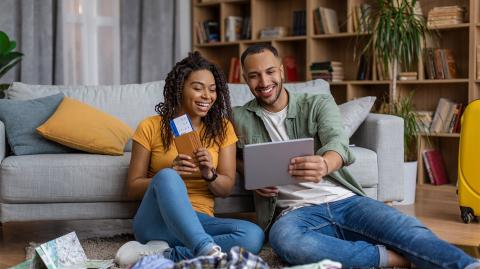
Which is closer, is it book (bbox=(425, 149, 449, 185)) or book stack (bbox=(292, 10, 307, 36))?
book (bbox=(425, 149, 449, 185))

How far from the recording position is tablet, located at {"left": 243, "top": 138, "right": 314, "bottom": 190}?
225cm

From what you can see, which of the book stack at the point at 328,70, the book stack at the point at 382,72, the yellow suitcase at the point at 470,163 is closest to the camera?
the yellow suitcase at the point at 470,163

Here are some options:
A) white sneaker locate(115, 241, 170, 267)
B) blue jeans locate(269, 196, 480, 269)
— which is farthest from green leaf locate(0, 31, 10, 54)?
blue jeans locate(269, 196, 480, 269)

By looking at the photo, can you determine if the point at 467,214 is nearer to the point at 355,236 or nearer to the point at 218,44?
the point at 355,236

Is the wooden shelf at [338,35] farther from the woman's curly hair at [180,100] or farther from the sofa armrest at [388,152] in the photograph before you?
the woman's curly hair at [180,100]

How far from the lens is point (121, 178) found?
113 inches

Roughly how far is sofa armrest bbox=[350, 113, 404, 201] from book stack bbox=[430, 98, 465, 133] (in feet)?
4.79

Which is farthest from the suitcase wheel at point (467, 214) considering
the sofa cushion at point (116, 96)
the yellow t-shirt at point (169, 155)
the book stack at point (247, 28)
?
the book stack at point (247, 28)

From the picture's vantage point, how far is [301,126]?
2.58 meters

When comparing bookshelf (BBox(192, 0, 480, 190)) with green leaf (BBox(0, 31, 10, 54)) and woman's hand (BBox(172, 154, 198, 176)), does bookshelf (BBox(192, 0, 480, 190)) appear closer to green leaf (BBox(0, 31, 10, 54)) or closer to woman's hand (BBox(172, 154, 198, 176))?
green leaf (BBox(0, 31, 10, 54))

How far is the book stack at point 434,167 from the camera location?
4750mm

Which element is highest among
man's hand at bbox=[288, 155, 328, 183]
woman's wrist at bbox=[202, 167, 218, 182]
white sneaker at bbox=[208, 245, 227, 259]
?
man's hand at bbox=[288, 155, 328, 183]

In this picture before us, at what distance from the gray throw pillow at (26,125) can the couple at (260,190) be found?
0.70 m

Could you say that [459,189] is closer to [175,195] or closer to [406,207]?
[406,207]
